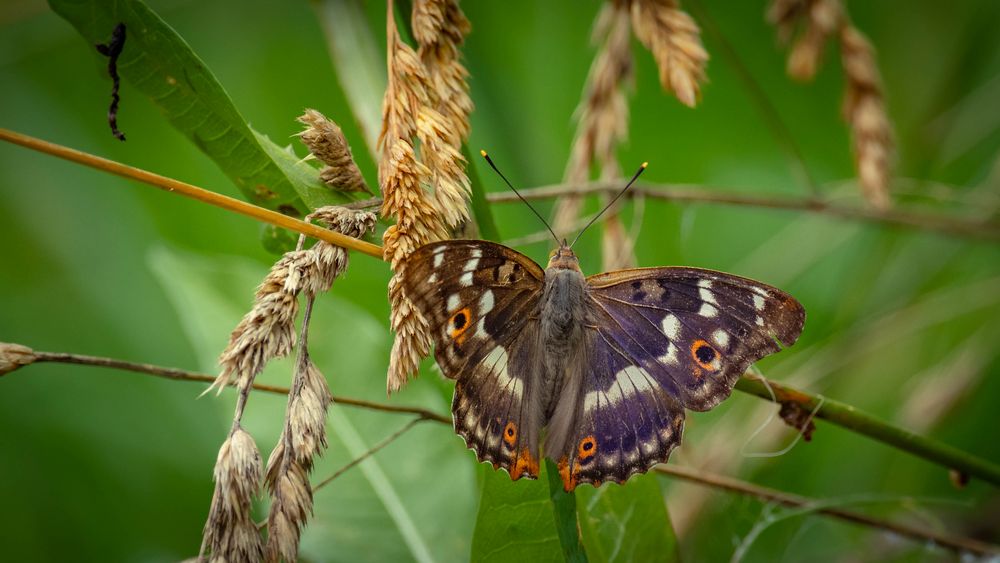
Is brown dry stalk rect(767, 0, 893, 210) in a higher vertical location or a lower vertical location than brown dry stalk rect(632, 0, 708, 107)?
lower

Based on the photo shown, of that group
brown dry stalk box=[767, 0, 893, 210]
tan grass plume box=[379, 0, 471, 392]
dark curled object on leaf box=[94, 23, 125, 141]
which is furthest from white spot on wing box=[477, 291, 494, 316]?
brown dry stalk box=[767, 0, 893, 210]

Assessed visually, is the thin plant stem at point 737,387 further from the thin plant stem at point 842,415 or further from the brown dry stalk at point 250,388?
the brown dry stalk at point 250,388

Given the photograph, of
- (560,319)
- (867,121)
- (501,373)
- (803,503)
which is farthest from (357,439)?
(867,121)

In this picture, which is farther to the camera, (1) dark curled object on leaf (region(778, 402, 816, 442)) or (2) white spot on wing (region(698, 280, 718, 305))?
(2) white spot on wing (region(698, 280, 718, 305))

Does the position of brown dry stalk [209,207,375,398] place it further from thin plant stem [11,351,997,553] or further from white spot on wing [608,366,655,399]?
white spot on wing [608,366,655,399]

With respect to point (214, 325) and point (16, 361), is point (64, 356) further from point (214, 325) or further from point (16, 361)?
point (214, 325)

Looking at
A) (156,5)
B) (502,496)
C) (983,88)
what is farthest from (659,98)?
(502,496)

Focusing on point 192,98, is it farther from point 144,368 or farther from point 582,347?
point 582,347

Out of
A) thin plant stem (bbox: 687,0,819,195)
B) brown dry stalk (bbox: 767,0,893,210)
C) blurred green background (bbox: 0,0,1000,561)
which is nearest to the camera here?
thin plant stem (bbox: 687,0,819,195)
